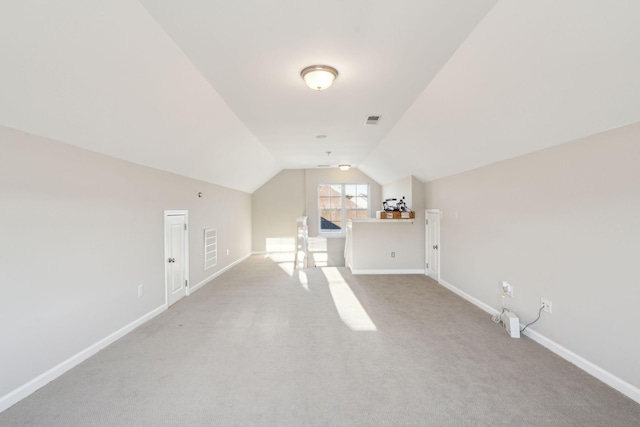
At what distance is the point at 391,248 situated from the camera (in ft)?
20.9

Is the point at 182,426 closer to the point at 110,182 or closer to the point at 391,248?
the point at 110,182

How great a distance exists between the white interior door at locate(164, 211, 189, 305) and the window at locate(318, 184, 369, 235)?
4.97m

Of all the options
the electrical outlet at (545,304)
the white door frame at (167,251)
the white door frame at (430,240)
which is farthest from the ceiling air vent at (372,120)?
the white door frame at (167,251)

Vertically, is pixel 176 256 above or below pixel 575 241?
below

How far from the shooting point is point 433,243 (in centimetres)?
582

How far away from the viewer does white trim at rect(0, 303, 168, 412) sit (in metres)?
2.09

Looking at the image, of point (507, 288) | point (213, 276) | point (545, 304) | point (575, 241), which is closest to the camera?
point (575, 241)

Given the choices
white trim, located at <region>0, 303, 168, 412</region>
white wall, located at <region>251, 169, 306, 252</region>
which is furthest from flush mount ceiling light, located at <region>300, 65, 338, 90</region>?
white wall, located at <region>251, 169, 306, 252</region>

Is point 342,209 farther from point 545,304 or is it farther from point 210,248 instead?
point 545,304

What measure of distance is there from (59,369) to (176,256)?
6.92 feet

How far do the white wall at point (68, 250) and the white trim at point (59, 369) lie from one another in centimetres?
3

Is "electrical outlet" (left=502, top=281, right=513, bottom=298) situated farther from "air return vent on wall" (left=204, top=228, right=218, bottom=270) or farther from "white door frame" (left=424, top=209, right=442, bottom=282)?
"air return vent on wall" (left=204, top=228, right=218, bottom=270)

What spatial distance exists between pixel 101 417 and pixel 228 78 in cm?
284

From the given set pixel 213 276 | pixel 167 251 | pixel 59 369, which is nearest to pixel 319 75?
pixel 167 251
